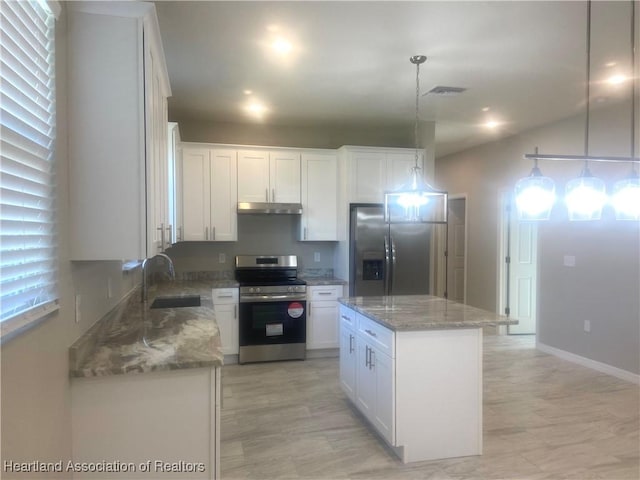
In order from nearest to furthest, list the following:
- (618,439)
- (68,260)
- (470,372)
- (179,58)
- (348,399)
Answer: (68,260)
(470,372)
(618,439)
(179,58)
(348,399)

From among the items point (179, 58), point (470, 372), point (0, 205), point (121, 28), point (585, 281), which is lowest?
point (470, 372)

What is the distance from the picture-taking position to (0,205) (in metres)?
1.18

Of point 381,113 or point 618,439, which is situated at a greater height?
point 381,113

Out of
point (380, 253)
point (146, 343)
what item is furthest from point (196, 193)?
point (146, 343)

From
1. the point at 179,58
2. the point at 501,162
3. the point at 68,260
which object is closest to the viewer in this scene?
the point at 68,260

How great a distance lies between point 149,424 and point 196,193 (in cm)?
Result: 328

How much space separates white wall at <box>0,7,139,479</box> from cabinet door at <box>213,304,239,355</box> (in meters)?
2.48

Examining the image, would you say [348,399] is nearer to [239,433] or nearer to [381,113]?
[239,433]

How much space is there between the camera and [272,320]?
4668mm

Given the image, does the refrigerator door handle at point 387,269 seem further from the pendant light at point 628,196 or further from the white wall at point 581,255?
the pendant light at point 628,196

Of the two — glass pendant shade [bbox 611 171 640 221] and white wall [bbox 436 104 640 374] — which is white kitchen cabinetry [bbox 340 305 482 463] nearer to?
glass pendant shade [bbox 611 171 640 221]

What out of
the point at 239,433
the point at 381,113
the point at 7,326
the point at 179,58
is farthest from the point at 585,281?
the point at 7,326

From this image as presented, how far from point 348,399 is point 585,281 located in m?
3.04

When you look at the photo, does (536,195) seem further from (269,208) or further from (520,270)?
(520,270)
